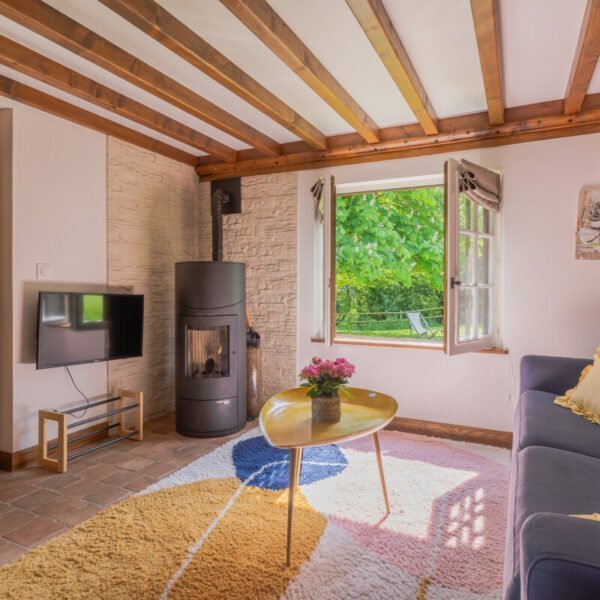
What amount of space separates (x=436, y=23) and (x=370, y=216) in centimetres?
450

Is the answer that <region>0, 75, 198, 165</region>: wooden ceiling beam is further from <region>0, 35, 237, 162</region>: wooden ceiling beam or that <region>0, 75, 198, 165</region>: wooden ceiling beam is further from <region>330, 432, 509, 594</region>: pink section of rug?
<region>330, 432, 509, 594</region>: pink section of rug

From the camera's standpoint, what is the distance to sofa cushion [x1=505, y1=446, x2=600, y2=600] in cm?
131

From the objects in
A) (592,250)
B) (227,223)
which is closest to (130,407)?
(227,223)

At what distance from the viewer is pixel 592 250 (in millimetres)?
3061

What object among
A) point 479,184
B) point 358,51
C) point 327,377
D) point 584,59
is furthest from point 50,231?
point 584,59

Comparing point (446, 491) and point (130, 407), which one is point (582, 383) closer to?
point (446, 491)

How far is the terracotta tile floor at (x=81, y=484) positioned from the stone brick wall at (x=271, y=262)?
0.93 meters

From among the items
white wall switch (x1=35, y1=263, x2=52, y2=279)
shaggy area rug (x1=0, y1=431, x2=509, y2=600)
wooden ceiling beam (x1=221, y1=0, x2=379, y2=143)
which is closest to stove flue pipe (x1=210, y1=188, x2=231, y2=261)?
white wall switch (x1=35, y1=263, x2=52, y2=279)

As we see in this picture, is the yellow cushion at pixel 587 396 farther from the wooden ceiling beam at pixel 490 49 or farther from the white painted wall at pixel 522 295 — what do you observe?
the wooden ceiling beam at pixel 490 49

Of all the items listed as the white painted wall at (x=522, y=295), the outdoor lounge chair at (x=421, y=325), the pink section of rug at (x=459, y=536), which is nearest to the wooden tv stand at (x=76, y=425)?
the pink section of rug at (x=459, y=536)

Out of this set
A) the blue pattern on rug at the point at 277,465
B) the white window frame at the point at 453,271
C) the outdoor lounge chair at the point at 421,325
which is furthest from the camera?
the outdoor lounge chair at the point at 421,325

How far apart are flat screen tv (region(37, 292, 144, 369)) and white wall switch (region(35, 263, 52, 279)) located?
0.18 metres

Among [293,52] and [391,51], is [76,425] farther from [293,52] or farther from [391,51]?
[391,51]

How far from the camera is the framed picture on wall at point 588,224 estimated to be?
3027mm
